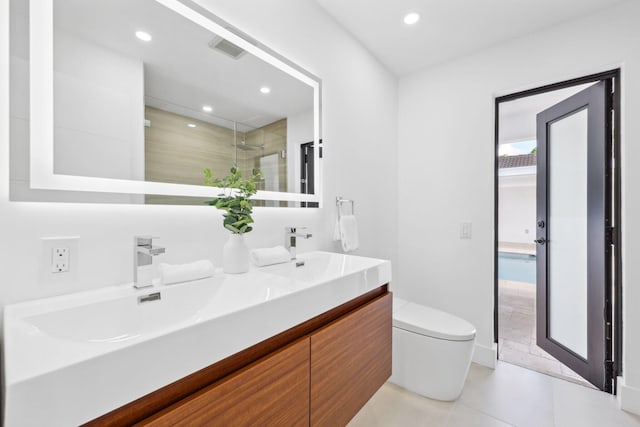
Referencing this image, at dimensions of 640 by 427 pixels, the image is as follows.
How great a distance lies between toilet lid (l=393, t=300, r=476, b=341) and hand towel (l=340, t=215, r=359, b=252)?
0.55m

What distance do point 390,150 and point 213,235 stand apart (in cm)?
177

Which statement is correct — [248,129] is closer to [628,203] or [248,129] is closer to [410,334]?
[410,334]

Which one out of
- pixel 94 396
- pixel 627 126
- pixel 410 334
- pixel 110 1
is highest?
pixel 110 1

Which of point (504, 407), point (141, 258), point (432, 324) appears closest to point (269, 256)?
point (141, 258)

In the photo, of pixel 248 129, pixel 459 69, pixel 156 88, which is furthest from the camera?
pixel 459 69

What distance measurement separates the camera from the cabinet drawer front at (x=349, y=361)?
90 cm

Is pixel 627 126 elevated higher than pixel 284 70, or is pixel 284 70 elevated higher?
pixel 284 70

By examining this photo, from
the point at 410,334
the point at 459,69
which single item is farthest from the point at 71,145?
the point at 459,69

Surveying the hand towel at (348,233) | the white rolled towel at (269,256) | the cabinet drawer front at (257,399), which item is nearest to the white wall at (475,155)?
the hand towel at (348,233)

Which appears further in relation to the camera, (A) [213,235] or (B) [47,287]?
(A) [213,235]

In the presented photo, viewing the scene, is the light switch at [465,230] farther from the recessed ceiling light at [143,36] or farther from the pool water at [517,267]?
the pool water at [517,267]

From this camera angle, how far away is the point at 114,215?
926 mm

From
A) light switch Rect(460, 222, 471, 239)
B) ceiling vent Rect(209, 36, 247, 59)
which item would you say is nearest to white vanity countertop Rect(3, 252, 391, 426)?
ceiling vent Rect(209, 36, 247, 59)

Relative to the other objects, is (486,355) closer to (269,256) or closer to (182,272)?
(269,256)
